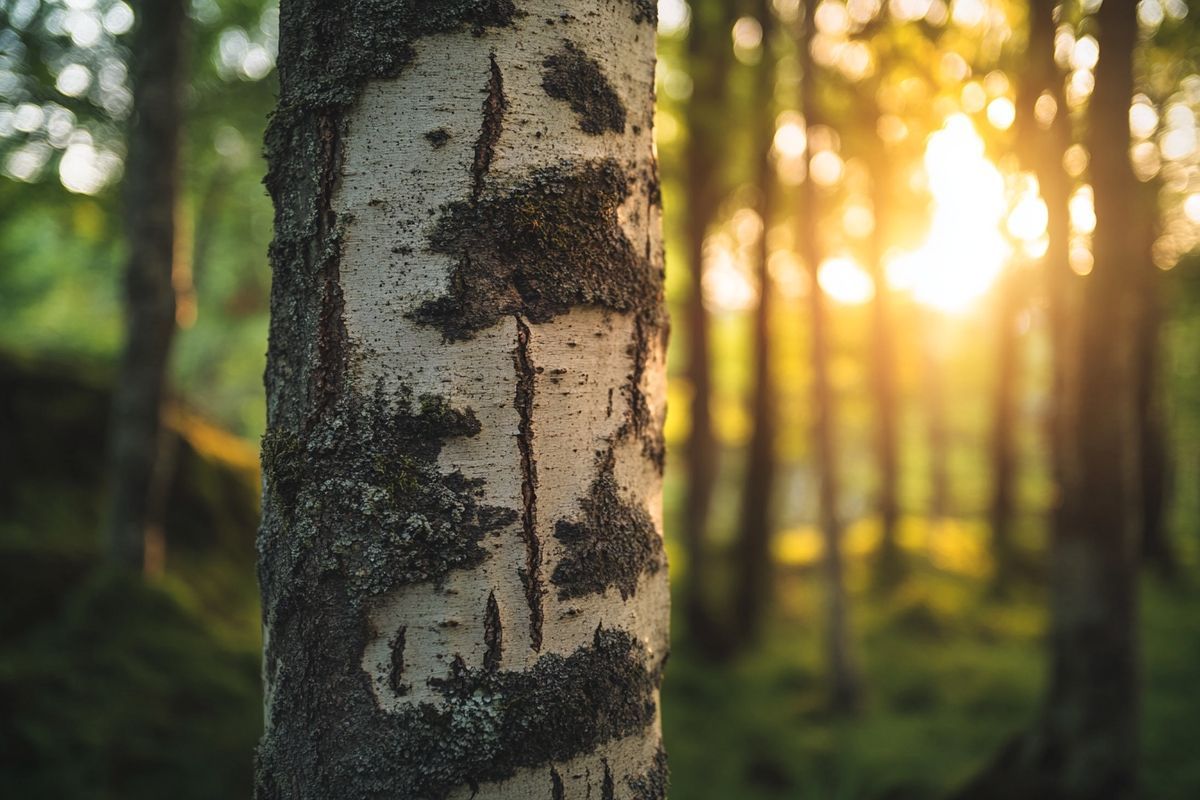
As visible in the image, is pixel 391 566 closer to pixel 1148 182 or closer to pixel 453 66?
pixel 453 66

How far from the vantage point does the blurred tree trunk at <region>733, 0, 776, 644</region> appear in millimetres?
7938

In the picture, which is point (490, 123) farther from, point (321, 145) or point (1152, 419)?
point (1152, 419)

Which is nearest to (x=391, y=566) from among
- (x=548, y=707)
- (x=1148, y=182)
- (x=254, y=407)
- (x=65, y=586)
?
(x=548, y=707)

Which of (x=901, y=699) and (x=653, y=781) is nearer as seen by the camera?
(x=653, y=781)

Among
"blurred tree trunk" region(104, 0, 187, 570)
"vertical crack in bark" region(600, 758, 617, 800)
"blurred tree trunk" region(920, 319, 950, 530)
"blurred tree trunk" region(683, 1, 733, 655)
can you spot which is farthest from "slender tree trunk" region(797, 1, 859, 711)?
"blurred tree trunk" region(920, 319, 950, 530)

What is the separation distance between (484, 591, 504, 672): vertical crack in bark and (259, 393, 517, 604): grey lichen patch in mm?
46

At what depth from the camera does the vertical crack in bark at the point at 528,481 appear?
69 centimetres

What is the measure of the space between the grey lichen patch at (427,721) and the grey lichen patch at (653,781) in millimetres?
67

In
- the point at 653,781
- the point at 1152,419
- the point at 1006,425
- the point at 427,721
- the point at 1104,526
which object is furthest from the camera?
the point at 1006,425

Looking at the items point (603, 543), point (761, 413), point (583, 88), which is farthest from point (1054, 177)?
point (603, 543)

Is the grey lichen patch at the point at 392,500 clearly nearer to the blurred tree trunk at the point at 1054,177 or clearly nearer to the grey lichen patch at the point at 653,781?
the grey lichen patch at the point at 653,781

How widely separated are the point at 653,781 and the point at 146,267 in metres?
5.01

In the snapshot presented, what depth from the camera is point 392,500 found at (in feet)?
2.22

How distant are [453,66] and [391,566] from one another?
502mm
